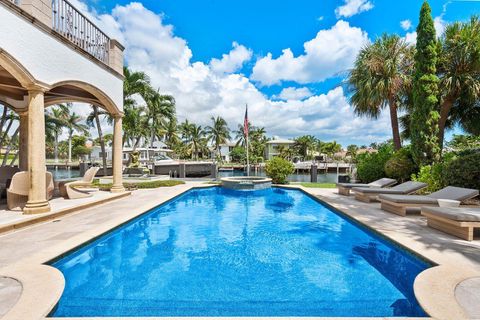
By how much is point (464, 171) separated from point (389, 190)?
110 inches

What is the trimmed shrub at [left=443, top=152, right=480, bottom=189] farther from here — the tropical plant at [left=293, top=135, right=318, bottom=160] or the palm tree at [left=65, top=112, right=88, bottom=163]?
the tropical plant at [left=293, top=135, right=318, bottom=160]

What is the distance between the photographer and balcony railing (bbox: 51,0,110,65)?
8.26m

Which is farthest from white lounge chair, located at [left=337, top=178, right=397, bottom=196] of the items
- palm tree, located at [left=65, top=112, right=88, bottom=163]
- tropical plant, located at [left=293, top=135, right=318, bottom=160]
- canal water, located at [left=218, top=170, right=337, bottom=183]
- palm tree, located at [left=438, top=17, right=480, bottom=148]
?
tropical plant, located at [left=293, top=135, right=318, bottom=160]

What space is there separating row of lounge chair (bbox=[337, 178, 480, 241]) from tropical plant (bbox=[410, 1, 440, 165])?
127 inches

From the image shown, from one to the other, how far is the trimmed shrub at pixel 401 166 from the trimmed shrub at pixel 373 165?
97cm

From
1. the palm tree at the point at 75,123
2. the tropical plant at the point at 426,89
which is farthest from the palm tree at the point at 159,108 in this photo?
the tropical plant at the point at 426,89

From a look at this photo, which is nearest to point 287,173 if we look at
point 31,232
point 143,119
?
point 31,232

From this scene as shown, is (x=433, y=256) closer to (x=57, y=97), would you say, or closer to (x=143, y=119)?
(x=57, y=97)

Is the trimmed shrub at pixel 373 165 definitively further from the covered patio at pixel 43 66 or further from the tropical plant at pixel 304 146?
the tropical plant at pixel 304 146

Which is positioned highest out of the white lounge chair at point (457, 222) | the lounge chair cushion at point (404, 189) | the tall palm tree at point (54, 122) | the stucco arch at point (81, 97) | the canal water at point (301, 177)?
the tall palm tree at point (54, 122)

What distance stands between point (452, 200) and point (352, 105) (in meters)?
11.6

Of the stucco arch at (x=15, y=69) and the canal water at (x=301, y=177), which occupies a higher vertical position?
the stucco arch at (x=15, y=69)

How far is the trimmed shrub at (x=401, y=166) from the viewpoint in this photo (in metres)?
13.4

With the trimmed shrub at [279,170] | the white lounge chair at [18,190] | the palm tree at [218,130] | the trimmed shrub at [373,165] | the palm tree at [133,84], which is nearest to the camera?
the white lounge chair at [18,190]
